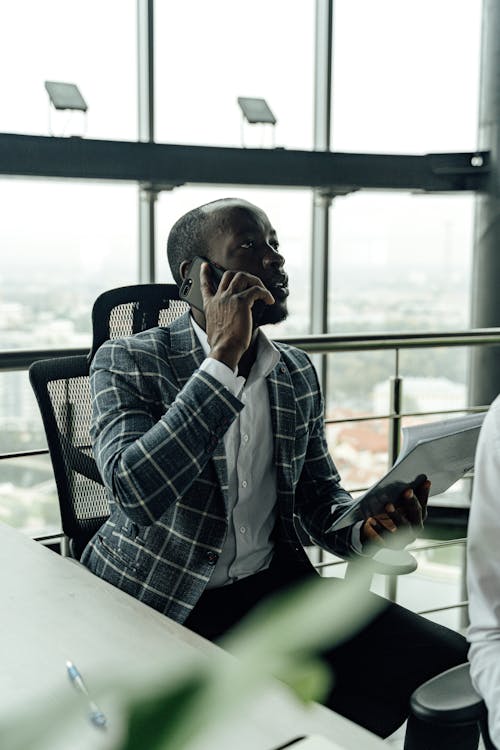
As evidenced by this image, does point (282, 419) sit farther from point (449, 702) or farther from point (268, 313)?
point (449, 702)

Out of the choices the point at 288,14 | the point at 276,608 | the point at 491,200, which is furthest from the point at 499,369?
the point at 276,608

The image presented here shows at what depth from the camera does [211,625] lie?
4.41ft

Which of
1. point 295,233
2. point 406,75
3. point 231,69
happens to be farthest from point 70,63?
point 406,75

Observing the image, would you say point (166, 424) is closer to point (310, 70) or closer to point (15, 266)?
point (15, 266)

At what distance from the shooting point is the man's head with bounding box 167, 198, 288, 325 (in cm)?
148

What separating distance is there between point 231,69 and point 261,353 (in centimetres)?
267

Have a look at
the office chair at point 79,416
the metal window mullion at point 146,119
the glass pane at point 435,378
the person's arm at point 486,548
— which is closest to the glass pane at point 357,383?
the glass pane at point 435,378

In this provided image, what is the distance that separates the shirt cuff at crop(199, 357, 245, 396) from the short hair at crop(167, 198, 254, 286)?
10.7 inches

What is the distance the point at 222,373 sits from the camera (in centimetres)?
131

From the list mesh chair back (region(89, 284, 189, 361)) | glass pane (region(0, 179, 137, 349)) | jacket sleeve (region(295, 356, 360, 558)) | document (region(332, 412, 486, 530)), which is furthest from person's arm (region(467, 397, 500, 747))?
glass pane (region(0, 179, 137, 349))

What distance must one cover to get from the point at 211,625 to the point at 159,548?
0.14m

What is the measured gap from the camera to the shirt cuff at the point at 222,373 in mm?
1302

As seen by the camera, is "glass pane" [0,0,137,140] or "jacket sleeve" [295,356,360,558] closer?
"jacket sleeve" [295,356,360,558]

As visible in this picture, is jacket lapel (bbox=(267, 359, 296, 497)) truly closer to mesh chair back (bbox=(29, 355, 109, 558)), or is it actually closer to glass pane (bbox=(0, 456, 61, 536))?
mesh chair back (bbox=(29, 355, 109, 558))
